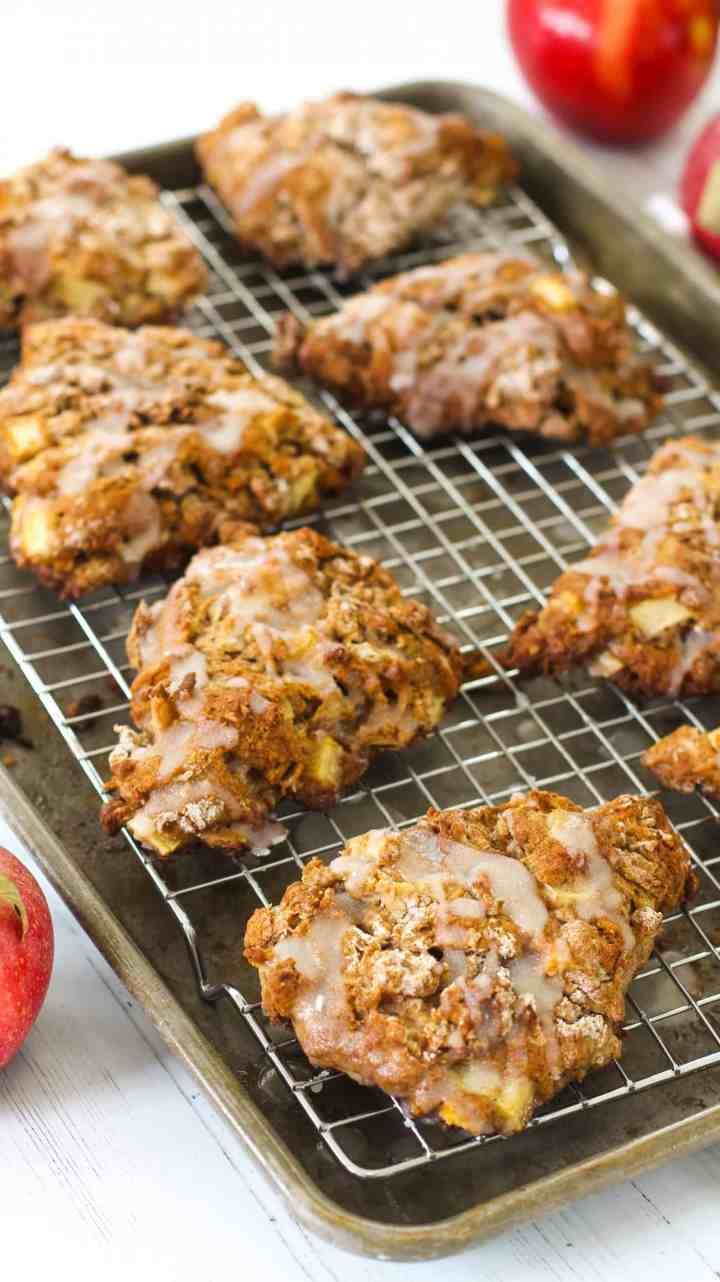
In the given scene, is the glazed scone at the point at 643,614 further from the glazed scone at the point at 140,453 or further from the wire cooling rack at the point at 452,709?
the glazed scone at the point at 140,453

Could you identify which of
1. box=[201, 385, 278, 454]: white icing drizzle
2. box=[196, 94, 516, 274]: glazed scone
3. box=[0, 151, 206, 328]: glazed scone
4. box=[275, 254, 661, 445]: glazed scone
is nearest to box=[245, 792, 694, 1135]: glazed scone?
box=[201, 385, 278, 454]: white icing drizzle

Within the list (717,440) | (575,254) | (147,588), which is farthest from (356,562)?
(575,254)

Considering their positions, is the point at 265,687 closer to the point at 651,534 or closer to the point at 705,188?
the point at 651,534

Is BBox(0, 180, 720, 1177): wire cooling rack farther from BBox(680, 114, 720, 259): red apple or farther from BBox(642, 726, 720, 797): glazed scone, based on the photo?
BBox(680, 114, 720, 259): red apple

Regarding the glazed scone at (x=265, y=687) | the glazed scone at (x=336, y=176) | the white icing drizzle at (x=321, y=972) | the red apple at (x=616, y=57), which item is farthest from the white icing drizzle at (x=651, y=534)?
the red apple at (x=616, y=57)

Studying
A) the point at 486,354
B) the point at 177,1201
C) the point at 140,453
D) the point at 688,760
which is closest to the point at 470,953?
the point at 177,1201

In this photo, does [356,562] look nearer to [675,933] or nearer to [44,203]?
[675,933]
